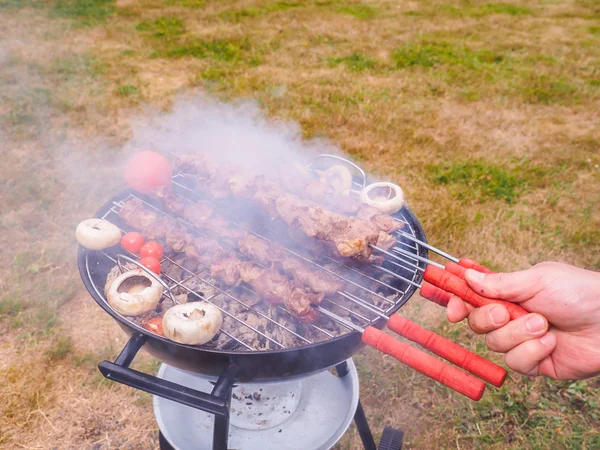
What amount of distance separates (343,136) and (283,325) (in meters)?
5.17

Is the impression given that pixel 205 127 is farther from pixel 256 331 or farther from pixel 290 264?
pixel 256 331

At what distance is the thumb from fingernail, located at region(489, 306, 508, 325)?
3.2 inches

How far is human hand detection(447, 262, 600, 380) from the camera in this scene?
2.01 m

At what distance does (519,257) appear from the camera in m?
5.12

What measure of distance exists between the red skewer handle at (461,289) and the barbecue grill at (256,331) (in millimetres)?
257

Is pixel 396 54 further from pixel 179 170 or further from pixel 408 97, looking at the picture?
pixel 179 170

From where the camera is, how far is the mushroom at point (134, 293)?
7.60ft

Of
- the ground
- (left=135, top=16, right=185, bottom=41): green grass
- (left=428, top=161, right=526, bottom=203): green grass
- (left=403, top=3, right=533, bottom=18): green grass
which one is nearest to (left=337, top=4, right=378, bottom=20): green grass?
the ground

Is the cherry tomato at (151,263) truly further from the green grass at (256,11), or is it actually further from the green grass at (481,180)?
the green grass at (256,11)

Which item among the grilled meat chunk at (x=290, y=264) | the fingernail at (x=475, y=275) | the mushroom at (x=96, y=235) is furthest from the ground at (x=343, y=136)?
the fingernail at (x=475, y=275)

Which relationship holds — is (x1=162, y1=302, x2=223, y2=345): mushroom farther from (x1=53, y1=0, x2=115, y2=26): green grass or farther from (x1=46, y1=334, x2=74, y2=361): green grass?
(x1=53, y1=0, x2=115, y2=26): green grass

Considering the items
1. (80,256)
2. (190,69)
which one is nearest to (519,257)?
(80,256)

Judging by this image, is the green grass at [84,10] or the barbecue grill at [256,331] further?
the green grass at [84,10]

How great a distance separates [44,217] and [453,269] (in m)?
5.14
